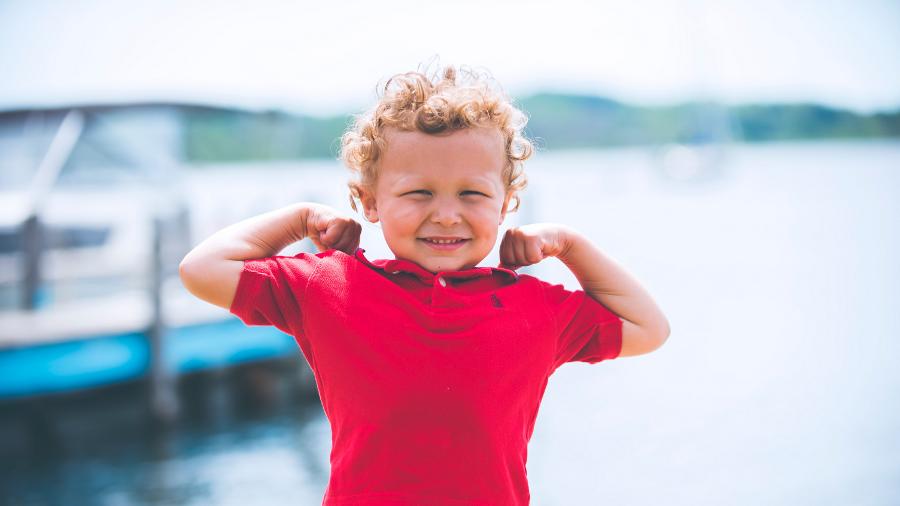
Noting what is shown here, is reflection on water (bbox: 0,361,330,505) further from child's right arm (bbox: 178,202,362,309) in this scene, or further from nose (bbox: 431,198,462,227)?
nose (bbox: 431,198,462,227)

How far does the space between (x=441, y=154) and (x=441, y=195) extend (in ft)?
0.28

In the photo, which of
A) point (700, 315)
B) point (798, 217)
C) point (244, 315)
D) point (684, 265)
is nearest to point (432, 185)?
point (244, 315)

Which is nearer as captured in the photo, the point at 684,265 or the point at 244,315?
the point at 244,315

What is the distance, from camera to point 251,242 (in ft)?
5.54

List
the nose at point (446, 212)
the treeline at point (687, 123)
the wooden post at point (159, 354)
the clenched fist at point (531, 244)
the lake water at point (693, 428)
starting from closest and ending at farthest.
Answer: the nose at point (446, 212) < the clenched fist at point (531, 244) < the lake water at point (693, 428) < the wooden post at point (159, 354) < the treeline at point (687, 123)

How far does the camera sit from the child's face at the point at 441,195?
1568 mm

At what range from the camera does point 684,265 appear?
1964cm

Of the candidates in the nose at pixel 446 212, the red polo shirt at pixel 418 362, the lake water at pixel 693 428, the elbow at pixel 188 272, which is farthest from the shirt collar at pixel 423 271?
the lake water at pixel 693 428

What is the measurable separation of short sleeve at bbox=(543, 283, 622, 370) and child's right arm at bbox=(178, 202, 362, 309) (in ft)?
1.62

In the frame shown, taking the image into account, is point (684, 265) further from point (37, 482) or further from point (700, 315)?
point (37, 482)

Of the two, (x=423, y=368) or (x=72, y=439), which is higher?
(x=423, y=368)

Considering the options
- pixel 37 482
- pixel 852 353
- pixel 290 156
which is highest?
pixel 290 156

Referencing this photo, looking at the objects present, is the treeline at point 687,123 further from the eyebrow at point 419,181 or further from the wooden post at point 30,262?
the eyebrow at point 419,181

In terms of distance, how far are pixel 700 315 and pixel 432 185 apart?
12.8 meters
